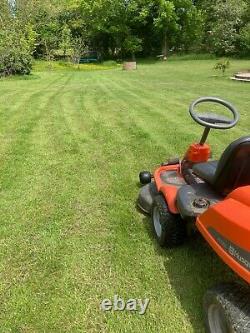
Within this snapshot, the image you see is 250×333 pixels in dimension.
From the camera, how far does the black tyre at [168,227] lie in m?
3.09

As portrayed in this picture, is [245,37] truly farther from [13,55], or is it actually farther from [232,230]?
[232,230]

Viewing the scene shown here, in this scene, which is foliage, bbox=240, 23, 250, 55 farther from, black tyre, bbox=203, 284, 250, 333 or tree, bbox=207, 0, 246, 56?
black tyre, bbox=203, 284, 250, 333

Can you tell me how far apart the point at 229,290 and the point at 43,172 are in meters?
3.34

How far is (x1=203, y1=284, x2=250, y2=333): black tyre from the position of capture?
1.99 metres

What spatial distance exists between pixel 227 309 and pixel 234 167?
868mm

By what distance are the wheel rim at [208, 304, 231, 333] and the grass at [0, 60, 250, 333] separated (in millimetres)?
158

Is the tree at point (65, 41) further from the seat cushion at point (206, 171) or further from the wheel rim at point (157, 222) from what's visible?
the seat cushion at point (206, 171)

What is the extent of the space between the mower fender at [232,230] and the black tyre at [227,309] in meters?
0.19

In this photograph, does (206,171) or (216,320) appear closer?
(216,320)

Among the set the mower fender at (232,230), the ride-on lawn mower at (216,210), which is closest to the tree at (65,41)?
the ride-on lawn mower at (216,210)

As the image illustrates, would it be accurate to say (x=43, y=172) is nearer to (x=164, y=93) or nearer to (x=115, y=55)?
(x=164, y=93)

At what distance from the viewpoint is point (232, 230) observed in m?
2.03

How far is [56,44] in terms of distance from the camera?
101 ft

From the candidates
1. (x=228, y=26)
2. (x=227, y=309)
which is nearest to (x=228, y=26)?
(x=228, y=26)
